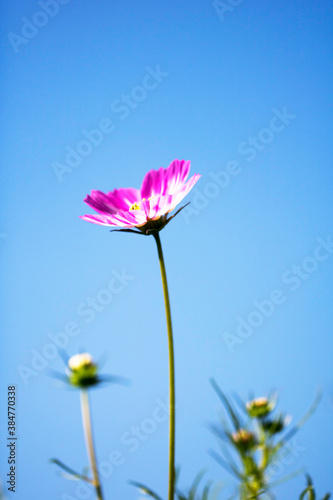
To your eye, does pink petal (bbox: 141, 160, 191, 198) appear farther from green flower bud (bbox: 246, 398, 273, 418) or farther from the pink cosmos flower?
green flower bud (bbox: 246, 398, 273, 418)

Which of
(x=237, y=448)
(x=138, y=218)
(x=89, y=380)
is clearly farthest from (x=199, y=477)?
(x=138, y=218)

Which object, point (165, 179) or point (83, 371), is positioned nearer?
point (83, 371)

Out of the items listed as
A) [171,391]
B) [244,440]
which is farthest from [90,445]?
[244,440]

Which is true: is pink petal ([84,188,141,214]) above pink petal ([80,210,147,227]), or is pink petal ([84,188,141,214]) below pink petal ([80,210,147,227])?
above

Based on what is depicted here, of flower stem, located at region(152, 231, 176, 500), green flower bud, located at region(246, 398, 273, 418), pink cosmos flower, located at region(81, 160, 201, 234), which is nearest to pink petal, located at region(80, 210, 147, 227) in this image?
pink cosmos flower, located at region(81, 160, 201, 234)

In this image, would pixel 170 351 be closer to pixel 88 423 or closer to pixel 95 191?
pixel 88 423

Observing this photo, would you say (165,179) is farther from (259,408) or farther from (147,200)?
(259,408)

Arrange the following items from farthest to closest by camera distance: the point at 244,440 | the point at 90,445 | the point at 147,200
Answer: the point at 147,200 → the point at 244,440 → the point at 90,445

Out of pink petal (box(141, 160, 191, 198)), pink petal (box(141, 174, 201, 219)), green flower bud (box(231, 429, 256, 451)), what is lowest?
green flower bud (box(231, 429, 256, 451))
